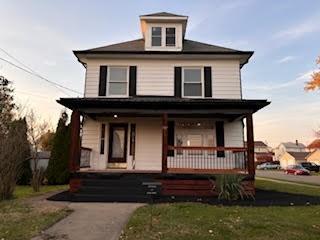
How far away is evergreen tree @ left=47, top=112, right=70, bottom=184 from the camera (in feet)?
57.1

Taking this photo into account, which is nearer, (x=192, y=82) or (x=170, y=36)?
(x=192, y=82)

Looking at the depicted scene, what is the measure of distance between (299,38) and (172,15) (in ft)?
27.3

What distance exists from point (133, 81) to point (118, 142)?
3.13 metres

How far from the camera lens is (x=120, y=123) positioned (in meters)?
14.1

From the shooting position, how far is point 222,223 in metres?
6.40

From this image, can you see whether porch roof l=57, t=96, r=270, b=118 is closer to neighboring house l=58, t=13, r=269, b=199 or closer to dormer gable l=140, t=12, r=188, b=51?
neighboring house l=58, t=13, r=269, b=199

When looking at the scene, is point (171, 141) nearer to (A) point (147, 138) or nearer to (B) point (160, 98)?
(A) point (147, 138)

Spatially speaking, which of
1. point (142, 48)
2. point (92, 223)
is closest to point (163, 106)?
point (142, 48)

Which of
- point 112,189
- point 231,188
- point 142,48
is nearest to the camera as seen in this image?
point 231,188

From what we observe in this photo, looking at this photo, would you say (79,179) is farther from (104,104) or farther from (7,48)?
(7,48)

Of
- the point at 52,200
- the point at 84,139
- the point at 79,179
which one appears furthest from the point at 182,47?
the point at 52,200

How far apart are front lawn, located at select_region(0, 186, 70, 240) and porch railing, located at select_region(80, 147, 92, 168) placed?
150 inches

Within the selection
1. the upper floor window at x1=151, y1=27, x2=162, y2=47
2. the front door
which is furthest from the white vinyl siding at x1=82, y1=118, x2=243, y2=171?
the upper floor window at x1=151, y1=27, x2=162, y2=47

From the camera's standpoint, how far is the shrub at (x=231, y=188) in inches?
391
